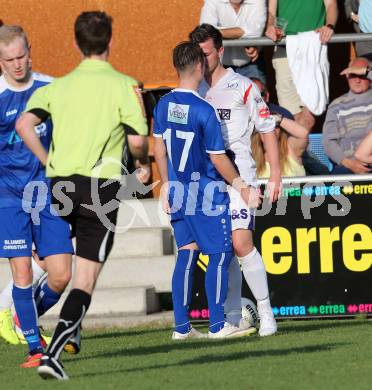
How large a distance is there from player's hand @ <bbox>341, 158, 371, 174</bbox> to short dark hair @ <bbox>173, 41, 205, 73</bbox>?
298cm

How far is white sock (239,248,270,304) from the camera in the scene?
9.68 meters

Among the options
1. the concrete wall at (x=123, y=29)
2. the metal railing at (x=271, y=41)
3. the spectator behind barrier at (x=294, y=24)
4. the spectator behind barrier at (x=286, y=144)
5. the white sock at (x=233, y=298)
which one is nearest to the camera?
the white sock at (x=233, y=298)

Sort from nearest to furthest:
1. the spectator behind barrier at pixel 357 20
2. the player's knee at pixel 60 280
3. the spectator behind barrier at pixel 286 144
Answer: the player's knee at pixel 60 280 < the spectator behind barrier at pixel 286 144 < the spectator behind barrier at pixel 357 20

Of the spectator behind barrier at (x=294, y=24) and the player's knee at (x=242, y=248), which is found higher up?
the spectator behind barrier at (x=294, y=24)

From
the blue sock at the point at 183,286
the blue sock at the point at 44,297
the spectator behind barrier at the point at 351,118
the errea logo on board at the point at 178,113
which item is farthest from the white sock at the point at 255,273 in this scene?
the spectator behind barrier at the point at 351,118

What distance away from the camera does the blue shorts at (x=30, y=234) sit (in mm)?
8383

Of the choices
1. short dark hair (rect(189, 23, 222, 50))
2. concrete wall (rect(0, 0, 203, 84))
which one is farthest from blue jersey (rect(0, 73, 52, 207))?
concrete wall (rect(0, 0, 203, 84))

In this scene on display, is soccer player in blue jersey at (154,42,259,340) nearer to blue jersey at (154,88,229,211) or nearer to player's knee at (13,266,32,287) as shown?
blue jersey at (154,88,229,211)

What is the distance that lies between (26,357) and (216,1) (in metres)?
5.28

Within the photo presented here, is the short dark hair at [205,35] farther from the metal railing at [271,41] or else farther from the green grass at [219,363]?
the metal railing at [271,41]

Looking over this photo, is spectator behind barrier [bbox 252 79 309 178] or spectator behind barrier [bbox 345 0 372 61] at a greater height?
spectator behind barrier [bbox 345 0 372 61]

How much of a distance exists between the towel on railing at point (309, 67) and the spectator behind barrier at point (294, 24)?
223mm

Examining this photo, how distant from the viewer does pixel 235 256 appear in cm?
1027

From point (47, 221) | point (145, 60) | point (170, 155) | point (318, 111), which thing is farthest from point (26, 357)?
point (145, 60)
